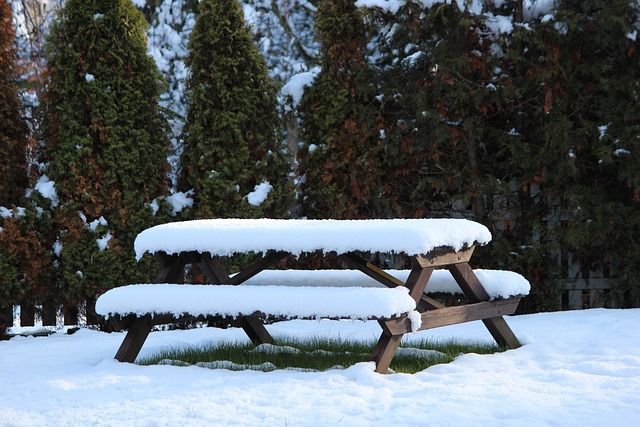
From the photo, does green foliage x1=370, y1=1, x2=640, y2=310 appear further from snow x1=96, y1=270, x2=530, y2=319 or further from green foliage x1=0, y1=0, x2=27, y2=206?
green foliage x1=0, y1=0, x2=27, y2=206

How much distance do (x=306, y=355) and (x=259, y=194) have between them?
9.58 ft

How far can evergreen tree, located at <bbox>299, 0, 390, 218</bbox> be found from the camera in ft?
27.4

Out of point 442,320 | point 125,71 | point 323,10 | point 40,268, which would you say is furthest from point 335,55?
point 442,320

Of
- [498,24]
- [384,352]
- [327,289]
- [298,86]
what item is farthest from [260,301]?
[498,24]

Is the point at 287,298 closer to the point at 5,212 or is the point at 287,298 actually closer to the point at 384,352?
the point at 384,352

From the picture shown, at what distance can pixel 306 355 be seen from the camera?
18.2 ft

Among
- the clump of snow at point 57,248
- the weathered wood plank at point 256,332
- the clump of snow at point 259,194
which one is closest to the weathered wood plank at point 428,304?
the weathered wood plank at point 256,332

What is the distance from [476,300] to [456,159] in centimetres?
316

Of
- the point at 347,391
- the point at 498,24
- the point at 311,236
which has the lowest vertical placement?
the point at 347,391

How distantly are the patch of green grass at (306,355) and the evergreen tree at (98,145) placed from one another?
2201 mm

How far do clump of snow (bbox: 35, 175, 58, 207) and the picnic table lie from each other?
2.75m

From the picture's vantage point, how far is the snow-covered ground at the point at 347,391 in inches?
143

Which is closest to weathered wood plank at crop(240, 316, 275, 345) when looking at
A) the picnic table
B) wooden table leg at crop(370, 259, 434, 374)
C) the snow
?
the picnic table

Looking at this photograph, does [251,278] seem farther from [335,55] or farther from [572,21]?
[572,21]
